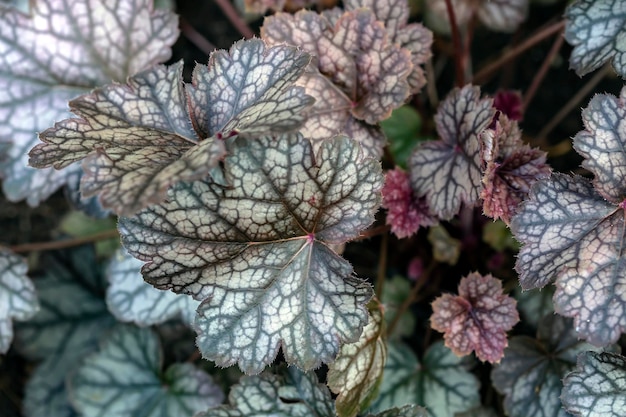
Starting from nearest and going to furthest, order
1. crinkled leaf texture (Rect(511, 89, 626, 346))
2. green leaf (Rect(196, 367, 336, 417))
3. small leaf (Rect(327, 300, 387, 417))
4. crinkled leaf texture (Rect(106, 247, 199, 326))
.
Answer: crinkled leaf texture (Rect(511, 89, 626, 346))
small leaf (Rect(327, 300, 387, 417))
green leaf (Rect(196, 367, 336, 417))
crinkled leaf texture (Rect(106, 247, 199, 326))

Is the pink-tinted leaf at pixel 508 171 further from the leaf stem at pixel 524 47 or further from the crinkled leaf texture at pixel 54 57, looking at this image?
the crinkled leaf texture at pixel 54 57

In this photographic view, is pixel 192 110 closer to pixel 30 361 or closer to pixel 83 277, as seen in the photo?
pixel 83 277

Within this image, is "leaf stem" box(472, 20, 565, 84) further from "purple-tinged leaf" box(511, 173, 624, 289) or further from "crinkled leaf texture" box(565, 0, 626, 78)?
"purple-tinged leaf" box(511, 173, 624, 289)

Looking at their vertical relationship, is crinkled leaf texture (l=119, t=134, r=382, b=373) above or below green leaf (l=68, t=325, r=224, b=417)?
above

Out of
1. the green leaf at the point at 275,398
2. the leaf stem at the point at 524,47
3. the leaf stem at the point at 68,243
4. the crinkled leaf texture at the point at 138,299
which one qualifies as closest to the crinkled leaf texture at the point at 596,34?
A: the leaf stem at the point at 524,47

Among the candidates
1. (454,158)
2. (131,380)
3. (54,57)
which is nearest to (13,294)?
(131,380)

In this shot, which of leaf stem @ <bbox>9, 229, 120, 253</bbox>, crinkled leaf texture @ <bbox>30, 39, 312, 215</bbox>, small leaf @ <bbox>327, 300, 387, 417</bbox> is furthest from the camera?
leaf stem @ <bbox>9, 229, 120, 253</bbox>

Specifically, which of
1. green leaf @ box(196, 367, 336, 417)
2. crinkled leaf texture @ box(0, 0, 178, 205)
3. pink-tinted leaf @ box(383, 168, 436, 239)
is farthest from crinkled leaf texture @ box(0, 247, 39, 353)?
pink-tinted leaf @ box(383, 168, 436, 239)
